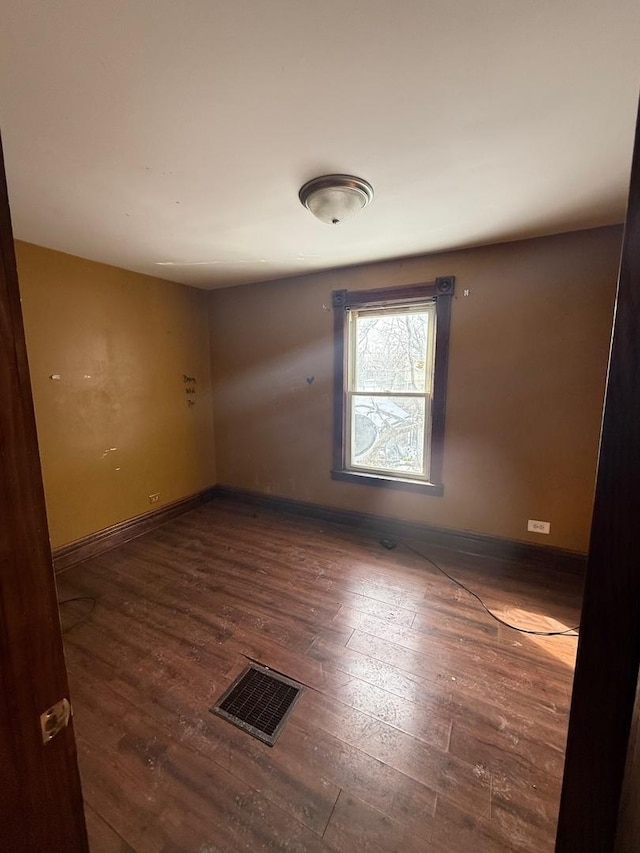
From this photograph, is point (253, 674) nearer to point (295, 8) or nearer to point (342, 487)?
point (342, 487)

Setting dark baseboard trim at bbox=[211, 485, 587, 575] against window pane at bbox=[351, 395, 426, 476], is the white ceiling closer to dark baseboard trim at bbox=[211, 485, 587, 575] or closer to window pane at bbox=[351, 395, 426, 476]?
window pane at bbox=[351, 395, 426, 476]

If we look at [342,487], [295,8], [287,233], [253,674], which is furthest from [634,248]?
[342,487]

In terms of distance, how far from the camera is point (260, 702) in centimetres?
157

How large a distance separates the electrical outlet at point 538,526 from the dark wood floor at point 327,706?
0.31 m

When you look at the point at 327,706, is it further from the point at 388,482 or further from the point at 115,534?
the point at 115,534

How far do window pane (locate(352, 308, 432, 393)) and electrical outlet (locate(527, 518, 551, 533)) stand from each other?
1.33m

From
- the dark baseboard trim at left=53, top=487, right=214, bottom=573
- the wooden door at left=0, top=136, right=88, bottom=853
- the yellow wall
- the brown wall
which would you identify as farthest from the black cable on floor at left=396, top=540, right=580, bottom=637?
the yellow wall

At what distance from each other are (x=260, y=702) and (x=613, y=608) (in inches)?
64.1

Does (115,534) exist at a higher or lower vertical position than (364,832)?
higher

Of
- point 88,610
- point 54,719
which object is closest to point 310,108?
point 54,719

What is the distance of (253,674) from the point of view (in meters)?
1.72

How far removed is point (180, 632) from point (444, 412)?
243 cm

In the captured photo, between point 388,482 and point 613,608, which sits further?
point 388,482

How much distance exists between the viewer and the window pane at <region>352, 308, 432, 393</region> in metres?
2.96
